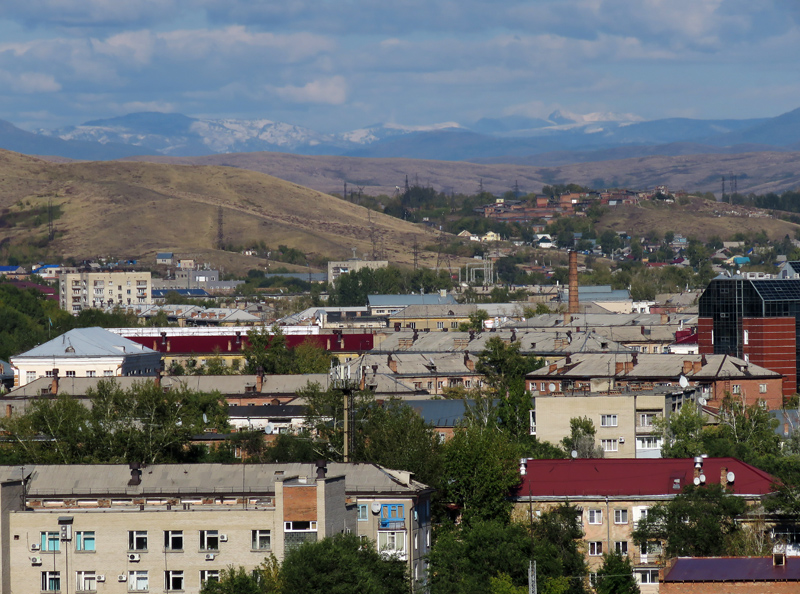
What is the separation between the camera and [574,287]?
144 m

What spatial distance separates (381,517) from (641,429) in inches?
873

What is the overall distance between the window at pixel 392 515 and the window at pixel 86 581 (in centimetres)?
784

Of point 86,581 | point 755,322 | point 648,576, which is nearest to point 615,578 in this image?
point 648,576

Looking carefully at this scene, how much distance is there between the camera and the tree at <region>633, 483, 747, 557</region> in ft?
148

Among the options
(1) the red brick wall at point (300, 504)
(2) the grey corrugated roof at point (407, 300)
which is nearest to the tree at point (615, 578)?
(1) the red brick wall at point (300, 504)

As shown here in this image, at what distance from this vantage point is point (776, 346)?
3506 inches

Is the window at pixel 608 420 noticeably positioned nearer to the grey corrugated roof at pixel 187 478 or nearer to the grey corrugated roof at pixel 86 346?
the grey corrugated roof at pixel 187 478

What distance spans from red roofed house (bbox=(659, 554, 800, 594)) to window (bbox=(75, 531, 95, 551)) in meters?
14.7

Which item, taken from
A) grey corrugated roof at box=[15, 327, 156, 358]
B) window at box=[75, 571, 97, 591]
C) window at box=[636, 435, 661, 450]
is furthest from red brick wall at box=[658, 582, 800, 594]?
grey corrugated roof at box=[15, 327, 156, 358]

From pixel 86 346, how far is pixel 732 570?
2626 inches

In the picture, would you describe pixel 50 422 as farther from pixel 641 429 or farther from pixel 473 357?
pixel 473 357

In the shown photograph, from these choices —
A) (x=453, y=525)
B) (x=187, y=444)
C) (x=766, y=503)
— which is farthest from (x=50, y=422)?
(x=766, y=503)

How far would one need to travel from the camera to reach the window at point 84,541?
41188mm

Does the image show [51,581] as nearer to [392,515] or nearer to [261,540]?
[261,540]
